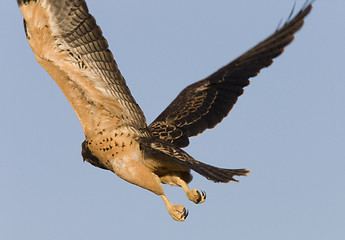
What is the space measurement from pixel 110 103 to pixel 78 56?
30.0 inches

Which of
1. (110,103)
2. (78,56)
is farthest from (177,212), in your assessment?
(78,56)

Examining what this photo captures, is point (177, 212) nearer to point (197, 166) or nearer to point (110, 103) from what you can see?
point (197, 166)

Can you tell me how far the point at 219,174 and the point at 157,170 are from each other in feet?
3.37

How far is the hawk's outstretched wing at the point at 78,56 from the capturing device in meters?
7.00

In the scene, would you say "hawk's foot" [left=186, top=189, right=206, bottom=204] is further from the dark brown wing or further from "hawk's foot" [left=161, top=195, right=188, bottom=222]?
the dark brown wing

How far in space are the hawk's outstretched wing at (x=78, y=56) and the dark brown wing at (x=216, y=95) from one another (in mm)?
1534

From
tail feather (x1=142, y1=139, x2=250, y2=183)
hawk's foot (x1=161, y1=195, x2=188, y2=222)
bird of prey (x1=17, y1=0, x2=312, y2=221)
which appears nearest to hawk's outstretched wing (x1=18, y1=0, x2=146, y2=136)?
bird of prey (x1=17, y1=0, x2=312, y2=221)

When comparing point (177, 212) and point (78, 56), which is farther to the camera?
point (177, 212)

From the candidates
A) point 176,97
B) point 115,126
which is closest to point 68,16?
point 115,126

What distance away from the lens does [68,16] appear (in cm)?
704

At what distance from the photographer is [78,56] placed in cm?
723

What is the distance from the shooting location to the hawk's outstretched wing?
23.0 feet

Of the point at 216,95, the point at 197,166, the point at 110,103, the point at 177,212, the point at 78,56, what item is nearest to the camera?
the point at 78,56

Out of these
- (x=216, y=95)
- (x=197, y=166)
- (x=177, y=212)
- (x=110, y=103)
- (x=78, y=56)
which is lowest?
(x=177, y=212)
